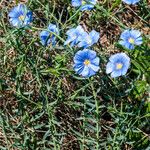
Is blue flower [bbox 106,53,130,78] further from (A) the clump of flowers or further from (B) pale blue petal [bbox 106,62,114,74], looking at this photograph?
(A) the clump of flowers

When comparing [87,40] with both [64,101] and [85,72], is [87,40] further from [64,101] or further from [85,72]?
[64,101]

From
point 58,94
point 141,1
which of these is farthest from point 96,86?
point 141,1

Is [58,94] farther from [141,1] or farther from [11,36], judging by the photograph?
[141,1]

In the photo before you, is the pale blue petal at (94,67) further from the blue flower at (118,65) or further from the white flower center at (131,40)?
the white flower center at (131,40)

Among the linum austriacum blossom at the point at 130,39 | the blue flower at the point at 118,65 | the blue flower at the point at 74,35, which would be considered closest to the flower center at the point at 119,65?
the blue flower at the point at 118,65

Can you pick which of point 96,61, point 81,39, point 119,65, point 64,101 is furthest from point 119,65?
point 64,101
